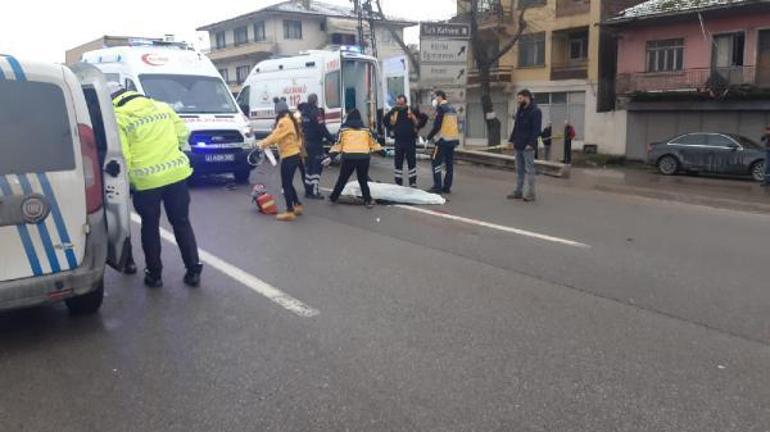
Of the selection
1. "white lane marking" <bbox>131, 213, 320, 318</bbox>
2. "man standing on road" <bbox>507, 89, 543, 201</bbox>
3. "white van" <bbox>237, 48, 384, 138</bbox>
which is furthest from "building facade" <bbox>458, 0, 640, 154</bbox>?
"white lane marking" <bbox>131, 213, 320, 318</bbox>

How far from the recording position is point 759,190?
1794cm

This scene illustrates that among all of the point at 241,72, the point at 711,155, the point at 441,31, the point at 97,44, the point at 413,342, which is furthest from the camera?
the point at 241,72

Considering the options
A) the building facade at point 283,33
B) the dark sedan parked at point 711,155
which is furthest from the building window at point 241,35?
the dark sedan parked at point 711,155

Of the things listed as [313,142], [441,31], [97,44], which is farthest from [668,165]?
[97,44]

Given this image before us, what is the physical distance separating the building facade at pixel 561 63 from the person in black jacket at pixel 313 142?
22248 millimetres

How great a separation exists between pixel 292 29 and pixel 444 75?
1455 inches

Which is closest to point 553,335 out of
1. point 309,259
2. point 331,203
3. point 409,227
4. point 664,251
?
point 309,259

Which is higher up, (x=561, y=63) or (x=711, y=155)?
(x=561, y=63)

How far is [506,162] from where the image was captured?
18.8 m

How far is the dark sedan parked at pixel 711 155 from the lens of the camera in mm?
21109

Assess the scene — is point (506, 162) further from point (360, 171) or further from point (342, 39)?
point (342, 39)

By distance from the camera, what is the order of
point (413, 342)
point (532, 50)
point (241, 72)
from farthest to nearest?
1. point (241, 72)
2. point (532, 50)
3. point (413, 342)

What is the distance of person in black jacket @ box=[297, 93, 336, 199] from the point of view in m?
11.7

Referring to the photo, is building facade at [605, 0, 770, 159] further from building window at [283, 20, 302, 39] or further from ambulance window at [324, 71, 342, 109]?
building window at [283, 20, 302, 39]
